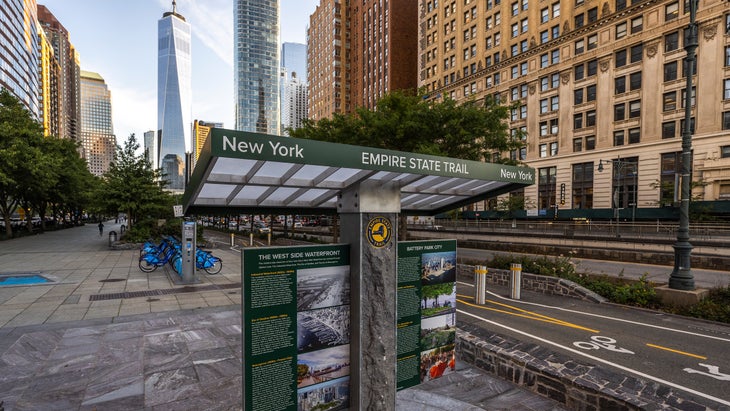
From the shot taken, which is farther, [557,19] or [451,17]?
[451,17]

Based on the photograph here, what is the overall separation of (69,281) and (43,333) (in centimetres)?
752

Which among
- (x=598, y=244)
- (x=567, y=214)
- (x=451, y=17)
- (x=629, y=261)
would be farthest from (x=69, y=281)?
(x=451, y=17)

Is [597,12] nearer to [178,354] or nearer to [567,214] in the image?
[567,214]

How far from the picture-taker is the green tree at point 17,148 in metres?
25.0

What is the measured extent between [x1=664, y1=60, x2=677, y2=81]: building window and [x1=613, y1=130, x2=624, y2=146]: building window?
6.68 meters

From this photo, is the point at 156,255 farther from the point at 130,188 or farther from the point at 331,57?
the point at 331,57

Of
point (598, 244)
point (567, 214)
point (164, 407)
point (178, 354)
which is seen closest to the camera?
point (164, 407)

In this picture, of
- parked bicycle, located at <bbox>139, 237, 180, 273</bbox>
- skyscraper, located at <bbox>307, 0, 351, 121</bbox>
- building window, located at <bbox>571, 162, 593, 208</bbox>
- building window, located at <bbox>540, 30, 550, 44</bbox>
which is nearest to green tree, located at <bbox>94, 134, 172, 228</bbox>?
parked bicycle, located at <bbox>139, 237, 180, 273</bbox>

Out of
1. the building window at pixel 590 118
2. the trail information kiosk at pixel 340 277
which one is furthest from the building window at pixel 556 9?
the trail information kiosk at pixel 340 277

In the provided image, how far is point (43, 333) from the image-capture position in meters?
7.62

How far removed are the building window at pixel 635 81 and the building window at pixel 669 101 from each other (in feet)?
9.95

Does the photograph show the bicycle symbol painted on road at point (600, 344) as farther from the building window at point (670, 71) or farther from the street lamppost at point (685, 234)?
the building window at point (670, 71)

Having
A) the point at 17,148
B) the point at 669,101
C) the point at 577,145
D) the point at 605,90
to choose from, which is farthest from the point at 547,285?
the point at 577,145

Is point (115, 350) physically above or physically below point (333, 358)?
below
